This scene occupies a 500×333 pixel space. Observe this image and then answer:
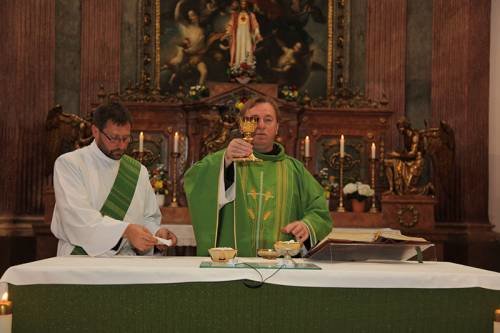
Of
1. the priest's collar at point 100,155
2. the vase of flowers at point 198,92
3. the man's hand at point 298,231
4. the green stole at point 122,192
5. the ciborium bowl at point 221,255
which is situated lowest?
the ciborium bowl at point 221,255

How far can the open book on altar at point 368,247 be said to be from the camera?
374 cm

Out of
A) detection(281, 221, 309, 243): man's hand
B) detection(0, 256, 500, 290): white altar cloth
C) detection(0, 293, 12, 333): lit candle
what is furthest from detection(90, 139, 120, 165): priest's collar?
detection(0, 293, 12, 333): lit candle

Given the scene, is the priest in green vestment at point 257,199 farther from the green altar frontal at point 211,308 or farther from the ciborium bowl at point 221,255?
the green altar frontal at point 211,308

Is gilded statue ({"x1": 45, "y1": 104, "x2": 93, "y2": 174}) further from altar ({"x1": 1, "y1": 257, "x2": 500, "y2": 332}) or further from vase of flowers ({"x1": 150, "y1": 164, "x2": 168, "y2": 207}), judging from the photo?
altar ({"x1": 1, "y1": 257, "x2": 500, "y2": 332})

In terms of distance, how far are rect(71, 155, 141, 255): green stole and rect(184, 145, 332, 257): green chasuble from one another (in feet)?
1.18

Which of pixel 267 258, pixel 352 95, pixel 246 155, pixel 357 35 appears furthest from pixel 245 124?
pixel 357 35

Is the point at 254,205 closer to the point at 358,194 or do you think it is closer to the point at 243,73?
the point at 358,194

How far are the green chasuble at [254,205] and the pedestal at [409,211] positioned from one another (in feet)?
14.9

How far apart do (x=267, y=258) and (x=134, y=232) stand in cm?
70

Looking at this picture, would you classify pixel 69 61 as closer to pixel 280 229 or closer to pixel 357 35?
pixel 357 35

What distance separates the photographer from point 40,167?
1083 cm

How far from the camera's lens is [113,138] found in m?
4.64

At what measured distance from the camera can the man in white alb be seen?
423cm

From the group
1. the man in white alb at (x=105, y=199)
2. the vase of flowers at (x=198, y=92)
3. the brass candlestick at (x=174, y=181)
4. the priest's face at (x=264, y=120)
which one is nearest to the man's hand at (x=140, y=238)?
the man in white alb at (x=105, y=199)
